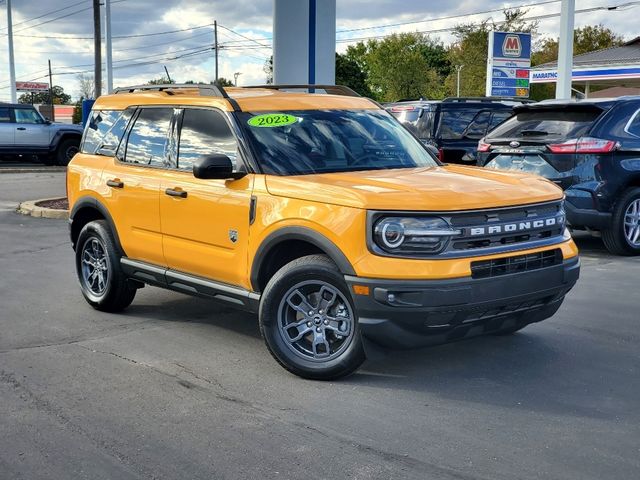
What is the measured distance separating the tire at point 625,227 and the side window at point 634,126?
65 centimetres

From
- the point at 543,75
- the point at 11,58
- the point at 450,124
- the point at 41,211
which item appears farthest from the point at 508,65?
the point at 11,58

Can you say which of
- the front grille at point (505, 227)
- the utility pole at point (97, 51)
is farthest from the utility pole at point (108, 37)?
the front grille at point (505, 227)

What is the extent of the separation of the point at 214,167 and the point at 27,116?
21.9 m

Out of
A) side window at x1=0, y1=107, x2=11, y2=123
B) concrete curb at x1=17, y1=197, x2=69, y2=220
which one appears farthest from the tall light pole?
side window at x1=0, y1=107, x2=11, y2=123

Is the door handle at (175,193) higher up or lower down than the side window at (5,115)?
lower down

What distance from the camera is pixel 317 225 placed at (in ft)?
16.2

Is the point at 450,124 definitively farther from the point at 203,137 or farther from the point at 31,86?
the point at 31,86

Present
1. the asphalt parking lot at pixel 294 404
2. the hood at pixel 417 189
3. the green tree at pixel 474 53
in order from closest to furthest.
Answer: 1. the asphalt parking lot at pixel 294 404
2. the hood at pixel 417 189
3. the green tree at pixel 474 53

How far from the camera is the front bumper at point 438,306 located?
4566mm

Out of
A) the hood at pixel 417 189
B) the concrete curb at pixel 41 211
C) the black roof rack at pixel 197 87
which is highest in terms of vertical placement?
the black roof rack at pixel 197 87

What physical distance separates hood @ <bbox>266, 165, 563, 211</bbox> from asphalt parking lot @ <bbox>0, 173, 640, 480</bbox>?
0.97 m

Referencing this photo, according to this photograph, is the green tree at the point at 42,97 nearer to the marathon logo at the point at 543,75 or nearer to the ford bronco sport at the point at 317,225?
the marathon logo at the point at 543,75

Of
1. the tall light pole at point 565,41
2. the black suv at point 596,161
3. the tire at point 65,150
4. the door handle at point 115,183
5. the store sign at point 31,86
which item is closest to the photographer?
the door handle at point 115,183

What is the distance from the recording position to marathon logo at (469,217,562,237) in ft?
15.6
